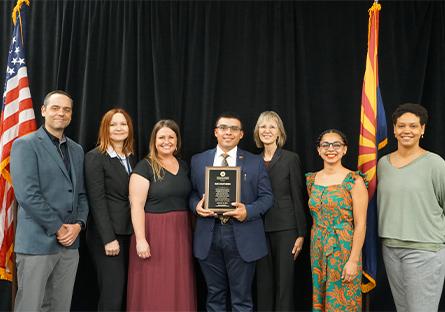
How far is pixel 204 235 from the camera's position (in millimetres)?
3135

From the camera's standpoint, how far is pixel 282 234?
11.2ft

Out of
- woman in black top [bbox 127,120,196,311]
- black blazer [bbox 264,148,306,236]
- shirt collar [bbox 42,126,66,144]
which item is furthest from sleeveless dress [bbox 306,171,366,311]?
shirt collar [bbox 42,126,66,144]

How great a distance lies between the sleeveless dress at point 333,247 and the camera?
2906 millimetres

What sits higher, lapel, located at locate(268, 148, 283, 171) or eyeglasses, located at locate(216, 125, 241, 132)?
eyeglasses, located at locate(216, 125, 241, 132)

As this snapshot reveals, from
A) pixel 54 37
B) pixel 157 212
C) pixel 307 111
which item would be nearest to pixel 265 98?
pixel 307 111

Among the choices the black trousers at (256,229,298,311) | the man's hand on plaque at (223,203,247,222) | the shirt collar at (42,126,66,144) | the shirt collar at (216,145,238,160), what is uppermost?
the shirt collar at (42,126,66,144)

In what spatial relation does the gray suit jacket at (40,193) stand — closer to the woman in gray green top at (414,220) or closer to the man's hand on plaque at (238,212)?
the man's hand on plaque at (238,212)

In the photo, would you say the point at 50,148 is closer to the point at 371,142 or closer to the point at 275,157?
the point at 275,157

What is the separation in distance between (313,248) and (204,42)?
2170mm

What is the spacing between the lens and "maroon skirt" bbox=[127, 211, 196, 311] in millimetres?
3107

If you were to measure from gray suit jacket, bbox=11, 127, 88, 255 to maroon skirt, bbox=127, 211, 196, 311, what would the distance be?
593 mm

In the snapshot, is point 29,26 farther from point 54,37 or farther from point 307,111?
point 307,111

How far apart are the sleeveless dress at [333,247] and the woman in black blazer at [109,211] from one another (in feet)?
4.64

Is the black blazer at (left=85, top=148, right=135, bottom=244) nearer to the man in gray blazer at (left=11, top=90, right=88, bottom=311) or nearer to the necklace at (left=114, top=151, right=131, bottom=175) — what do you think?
the necklace at (left=114, top=151, right=131, bottom=175)
